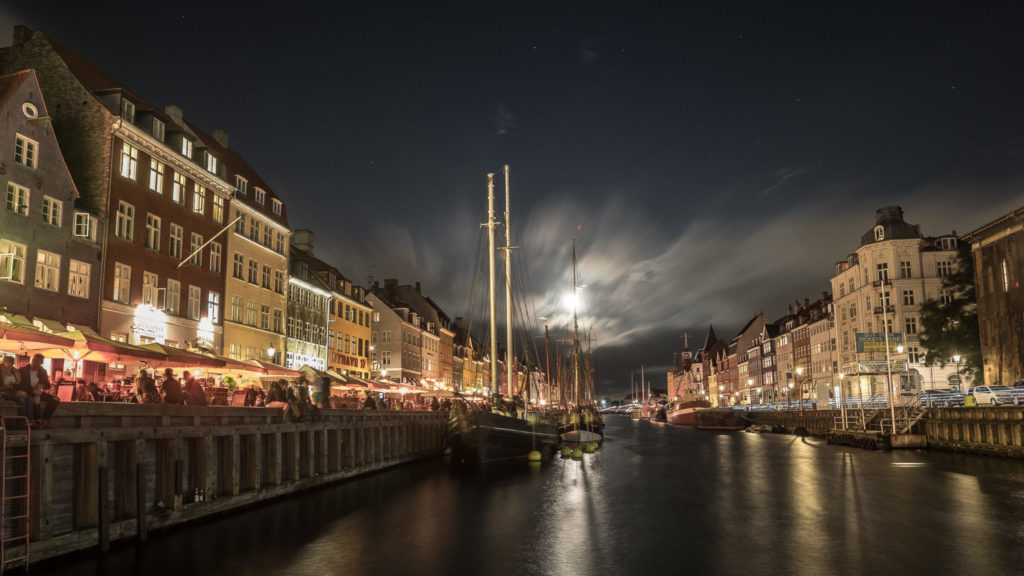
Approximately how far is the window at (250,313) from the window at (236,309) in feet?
3.14

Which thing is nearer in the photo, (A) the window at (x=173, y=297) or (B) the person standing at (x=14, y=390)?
(B) the person standing at (x=14, y=390)

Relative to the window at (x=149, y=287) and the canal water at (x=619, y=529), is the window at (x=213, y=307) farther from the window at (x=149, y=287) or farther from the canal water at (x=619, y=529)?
the canal water at (x=619, y=529)

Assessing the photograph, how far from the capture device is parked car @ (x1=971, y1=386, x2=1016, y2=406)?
45.7 metres

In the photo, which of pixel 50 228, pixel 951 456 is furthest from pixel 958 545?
pixel 50 228

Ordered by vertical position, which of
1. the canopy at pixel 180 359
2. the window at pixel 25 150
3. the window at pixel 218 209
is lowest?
the canopy at pixel 180 359

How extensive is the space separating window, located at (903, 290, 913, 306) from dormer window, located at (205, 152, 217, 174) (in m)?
73.9

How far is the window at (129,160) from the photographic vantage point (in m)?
36.0

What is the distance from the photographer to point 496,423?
147ft

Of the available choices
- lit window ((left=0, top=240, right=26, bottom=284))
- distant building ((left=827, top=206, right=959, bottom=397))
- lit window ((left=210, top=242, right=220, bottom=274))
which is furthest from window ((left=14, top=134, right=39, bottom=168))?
distant building ((left=827, top=206, right=959, bottom=397))

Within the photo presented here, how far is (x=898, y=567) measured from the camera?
1652 centimetres

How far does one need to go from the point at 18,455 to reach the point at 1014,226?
61044 mm

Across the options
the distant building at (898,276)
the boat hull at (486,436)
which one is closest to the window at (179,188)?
the boat hull at (486,436)

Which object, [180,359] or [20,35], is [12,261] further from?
[20,35]

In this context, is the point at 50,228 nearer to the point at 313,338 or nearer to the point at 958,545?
the point at 313,338
